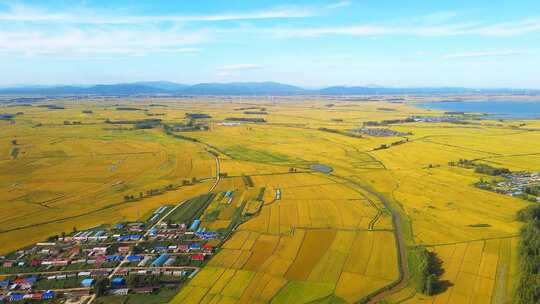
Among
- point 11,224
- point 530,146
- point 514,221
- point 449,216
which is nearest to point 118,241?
point 11,224

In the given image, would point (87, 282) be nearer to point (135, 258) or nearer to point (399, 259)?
point (135, 258)

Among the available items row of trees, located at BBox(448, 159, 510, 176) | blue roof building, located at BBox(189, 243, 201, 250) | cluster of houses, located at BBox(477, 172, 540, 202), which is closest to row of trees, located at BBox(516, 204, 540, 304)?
cluster of houses, located at BBox(477, 172, 540, 202)

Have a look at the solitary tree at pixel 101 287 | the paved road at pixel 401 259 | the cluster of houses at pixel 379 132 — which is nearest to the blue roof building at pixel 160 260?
the solitary tree at pixel 101 287

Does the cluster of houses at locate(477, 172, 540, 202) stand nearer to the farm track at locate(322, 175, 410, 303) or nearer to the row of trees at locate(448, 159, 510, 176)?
the row of trees at locate(448, 159, 510, 176)

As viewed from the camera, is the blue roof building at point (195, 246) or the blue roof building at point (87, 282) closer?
the blue roof building at point (87, 282)

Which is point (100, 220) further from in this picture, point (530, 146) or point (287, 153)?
point (530, 146)

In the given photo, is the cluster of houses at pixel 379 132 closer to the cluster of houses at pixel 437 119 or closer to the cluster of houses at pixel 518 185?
the cluster of houses at pixel 437 119
